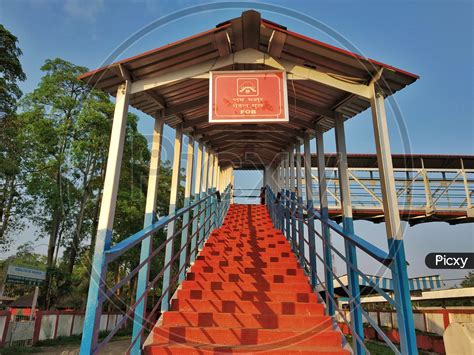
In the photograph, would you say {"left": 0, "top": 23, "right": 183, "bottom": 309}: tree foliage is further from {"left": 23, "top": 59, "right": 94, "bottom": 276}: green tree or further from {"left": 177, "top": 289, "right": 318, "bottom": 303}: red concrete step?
{"left": 177, "top": 289, "right": 318, "bottom": 303}: red concrete step

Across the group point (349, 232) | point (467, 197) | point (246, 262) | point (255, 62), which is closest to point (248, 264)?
point (246, 262)

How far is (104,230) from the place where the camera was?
3.06 metres

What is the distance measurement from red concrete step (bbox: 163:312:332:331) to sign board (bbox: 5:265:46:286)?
11.2 metres

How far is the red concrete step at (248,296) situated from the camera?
14.3 feet

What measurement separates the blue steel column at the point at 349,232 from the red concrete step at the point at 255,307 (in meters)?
0.59

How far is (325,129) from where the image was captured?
5590 millimetres

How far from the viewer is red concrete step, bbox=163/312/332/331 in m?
3.78

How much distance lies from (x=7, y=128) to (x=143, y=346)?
41.3ft

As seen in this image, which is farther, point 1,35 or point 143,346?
point 1,35

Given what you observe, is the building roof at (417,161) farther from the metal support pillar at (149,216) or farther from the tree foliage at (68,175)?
the metal support pillar at (149,216)

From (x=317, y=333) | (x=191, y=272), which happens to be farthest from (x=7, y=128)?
(x=317, y=333)

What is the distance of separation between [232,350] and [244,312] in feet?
2.98

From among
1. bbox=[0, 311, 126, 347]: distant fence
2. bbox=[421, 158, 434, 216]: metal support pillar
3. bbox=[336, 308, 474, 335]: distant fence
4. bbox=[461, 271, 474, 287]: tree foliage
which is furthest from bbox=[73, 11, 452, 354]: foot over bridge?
bbox=[461, 271, 474, 287]: tree foliage

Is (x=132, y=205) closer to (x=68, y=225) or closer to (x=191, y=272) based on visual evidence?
(x=68, y=225)
